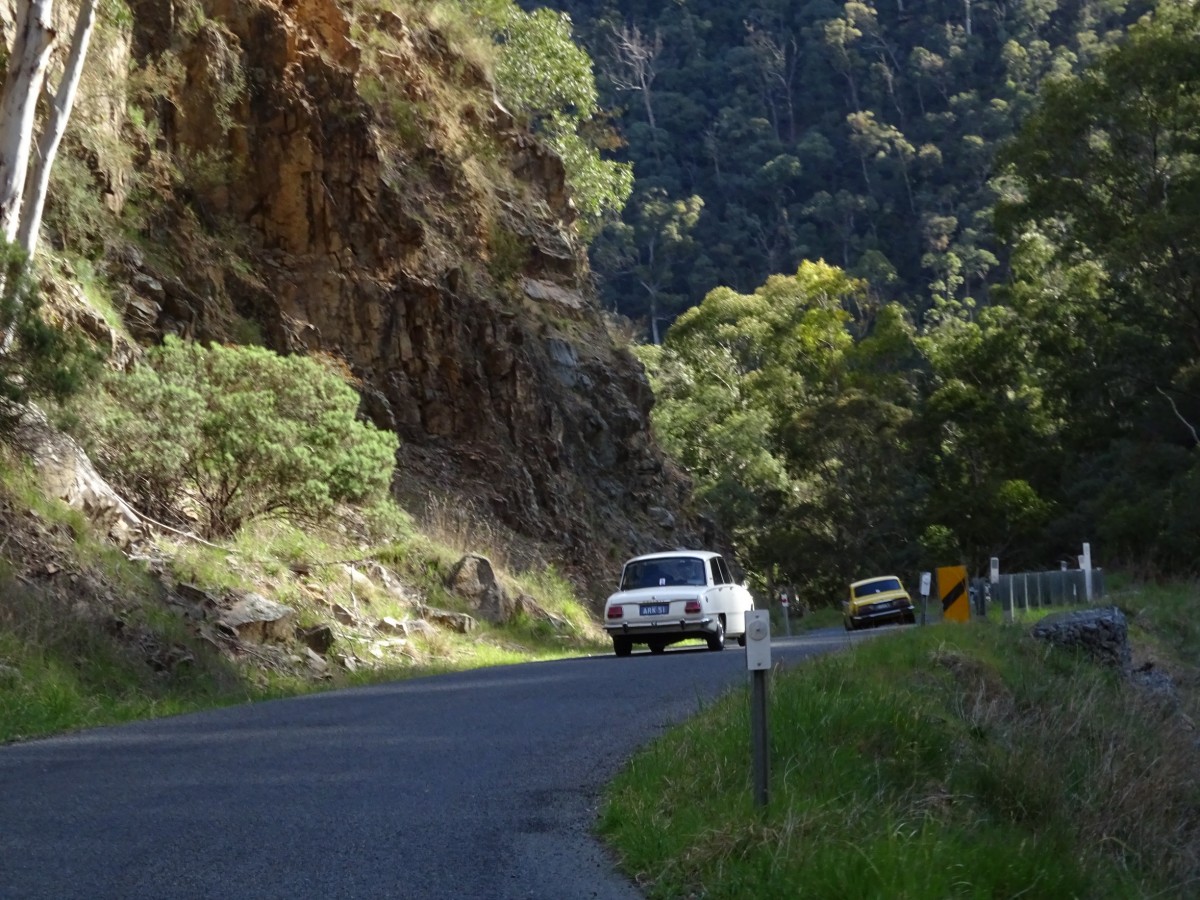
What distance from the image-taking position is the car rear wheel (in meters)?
22.3

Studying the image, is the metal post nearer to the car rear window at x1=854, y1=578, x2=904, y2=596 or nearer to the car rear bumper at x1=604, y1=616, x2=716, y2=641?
the car rear bumper at x1=604, y1=616, x2=716, y2=641

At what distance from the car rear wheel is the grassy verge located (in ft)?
19.2

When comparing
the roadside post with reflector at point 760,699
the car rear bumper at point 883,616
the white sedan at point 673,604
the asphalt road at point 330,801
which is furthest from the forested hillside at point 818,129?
the roadside post with reflector at point 760,699

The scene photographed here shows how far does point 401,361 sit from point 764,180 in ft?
246

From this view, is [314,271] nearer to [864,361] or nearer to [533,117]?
[533,117]

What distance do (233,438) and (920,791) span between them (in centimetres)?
1206

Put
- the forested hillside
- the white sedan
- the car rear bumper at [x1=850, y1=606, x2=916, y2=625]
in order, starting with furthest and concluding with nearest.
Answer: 1. the forested hillside
2. the car rear bumper at [x1=850, y1=606, x2=916, y2=625]
3. the white sedan

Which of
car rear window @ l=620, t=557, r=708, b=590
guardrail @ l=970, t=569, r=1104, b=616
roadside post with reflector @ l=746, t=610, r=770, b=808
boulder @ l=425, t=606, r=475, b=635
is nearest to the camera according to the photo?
roadside post with reflector @ l=746, t=610, r=770, b=808

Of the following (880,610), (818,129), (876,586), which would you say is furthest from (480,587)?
(818,129)

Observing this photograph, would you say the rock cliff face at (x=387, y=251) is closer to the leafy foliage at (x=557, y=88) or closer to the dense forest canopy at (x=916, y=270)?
the leafy foliage at (x=557, y=88)

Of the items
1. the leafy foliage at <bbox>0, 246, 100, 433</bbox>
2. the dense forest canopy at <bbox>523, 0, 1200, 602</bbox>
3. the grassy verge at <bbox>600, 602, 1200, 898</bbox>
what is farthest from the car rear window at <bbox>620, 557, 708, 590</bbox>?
the dense forest canopy at <bbox>523, 0, 1200, 602</bbox>

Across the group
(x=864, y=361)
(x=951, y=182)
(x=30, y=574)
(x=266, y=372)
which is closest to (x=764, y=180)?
(x=951, y=182)

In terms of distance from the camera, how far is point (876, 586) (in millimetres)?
39312

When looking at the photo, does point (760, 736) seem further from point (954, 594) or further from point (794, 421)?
point (794, 421)
